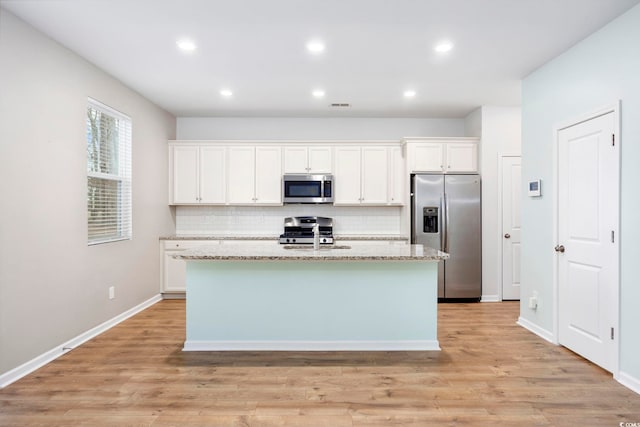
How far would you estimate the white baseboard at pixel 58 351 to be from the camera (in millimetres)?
2646

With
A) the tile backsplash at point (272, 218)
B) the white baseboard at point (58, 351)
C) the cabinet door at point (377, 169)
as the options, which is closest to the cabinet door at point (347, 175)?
the cabinet door at point (377, 169)

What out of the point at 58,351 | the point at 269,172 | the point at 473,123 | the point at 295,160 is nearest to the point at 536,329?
the point at 473,123

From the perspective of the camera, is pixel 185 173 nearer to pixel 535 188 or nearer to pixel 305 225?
pixel 305 225

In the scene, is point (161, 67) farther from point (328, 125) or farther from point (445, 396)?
point (445, 396)

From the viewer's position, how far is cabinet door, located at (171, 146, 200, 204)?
544cm

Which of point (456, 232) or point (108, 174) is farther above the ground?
point (108, 174)

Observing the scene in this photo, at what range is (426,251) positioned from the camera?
10.6 feet

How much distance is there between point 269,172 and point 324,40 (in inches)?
102

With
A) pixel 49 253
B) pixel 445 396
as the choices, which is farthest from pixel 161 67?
pixel 445 396

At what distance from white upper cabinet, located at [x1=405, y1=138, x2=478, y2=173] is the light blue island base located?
230 cm

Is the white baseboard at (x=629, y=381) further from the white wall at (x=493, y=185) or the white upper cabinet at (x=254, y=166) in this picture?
the white upper cabinet at (x=254, y=166)

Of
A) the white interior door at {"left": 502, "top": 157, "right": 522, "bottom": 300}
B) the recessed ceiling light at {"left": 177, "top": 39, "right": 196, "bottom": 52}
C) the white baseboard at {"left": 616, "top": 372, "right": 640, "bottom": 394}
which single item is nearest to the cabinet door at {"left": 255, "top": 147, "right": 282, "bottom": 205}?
the recessed ceiling light at {"left": 177, "top": 39, "right": 196, "bottom": 52}

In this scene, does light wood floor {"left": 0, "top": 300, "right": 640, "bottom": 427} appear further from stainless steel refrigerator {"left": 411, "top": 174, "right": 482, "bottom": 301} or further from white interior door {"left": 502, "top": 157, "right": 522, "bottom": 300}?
white interior door {"left": 502, "top": 157, "right": 522, "bottom": 300}

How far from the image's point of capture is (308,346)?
3254 mm
